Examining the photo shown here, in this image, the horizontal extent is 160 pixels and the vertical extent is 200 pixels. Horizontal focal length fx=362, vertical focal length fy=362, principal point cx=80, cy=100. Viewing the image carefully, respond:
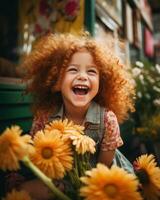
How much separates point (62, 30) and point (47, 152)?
169 centimetres

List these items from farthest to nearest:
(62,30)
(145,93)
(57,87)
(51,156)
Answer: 1. (145,93)
2. (62,30)
3. (57,87)
4. (51,156)

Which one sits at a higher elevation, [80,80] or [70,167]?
[80,80]

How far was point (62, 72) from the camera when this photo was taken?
1.47 m

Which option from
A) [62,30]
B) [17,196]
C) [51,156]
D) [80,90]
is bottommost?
[17,196]

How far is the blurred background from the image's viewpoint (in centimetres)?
206

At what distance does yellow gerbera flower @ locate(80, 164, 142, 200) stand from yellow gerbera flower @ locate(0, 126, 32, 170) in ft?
0.53

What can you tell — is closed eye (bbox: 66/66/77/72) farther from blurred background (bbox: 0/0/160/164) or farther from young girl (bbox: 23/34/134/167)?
blurred background (bbox: 0/0/160/164)

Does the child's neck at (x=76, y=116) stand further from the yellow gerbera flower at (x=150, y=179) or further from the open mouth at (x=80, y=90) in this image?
the yellow gerbera flower at (x=150, y=179)

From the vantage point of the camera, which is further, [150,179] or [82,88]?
[82,88]

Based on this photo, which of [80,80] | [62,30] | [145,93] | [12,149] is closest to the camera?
[12,149]

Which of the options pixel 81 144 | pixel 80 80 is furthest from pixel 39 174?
pixel 80 80

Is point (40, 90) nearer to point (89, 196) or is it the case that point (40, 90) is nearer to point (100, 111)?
point (100, 111)

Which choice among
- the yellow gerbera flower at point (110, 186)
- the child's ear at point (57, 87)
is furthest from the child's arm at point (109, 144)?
Result: the yellow gerbera flower at point (110, 186)

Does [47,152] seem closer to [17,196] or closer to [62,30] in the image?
[17,196]
